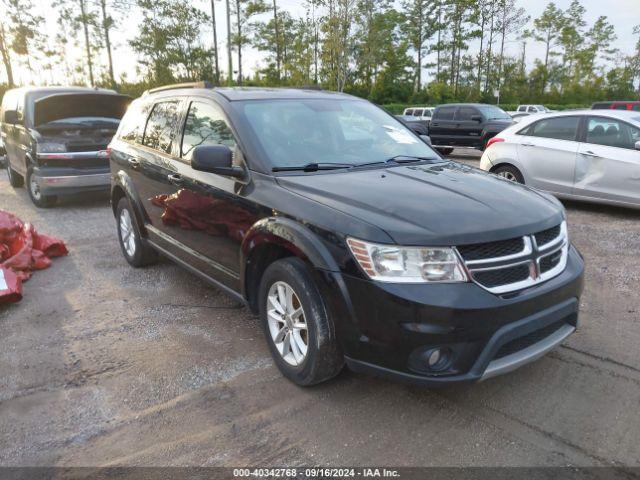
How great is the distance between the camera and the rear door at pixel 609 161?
7000mm

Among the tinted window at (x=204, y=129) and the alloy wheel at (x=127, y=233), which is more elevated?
the tinted window at (x=204, y=129)

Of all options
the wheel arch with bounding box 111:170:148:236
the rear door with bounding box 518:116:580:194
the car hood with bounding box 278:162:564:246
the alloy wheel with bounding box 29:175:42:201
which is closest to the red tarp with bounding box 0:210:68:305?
the wheel arch with bounding box 111:170:148:236

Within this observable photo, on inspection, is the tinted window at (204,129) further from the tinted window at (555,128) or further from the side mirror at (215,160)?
the tinted window at (555,128)

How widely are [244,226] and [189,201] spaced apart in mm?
863

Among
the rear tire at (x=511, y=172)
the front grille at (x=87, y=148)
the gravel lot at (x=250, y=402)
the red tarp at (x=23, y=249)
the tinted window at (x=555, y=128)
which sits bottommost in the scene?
the gravel lot at (x=250, y=402)

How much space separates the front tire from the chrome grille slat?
83 cm

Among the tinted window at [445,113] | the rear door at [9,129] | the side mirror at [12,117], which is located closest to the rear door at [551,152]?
the tinted window at [445,113]

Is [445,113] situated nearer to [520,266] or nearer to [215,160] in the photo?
[215,160]

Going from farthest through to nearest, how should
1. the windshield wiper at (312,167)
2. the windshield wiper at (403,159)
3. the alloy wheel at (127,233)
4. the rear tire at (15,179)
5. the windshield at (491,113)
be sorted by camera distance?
the windshield at (491,113), the rear tire at (15,179), the alloy wheel at (127,233), the windshield wiper at (403,159), the windshield wiper at (312,167)

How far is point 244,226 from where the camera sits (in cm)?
343

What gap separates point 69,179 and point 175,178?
5.07 m

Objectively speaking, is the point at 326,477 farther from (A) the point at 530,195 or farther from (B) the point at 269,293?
(A) the point at 530,195

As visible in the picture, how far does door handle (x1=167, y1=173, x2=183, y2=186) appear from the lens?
4.16m

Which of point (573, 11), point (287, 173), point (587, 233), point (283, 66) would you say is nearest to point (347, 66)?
point (283, 66)
